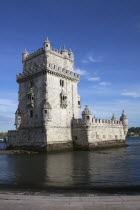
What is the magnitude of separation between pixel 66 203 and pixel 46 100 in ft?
94.1

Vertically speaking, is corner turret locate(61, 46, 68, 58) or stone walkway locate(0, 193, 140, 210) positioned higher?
corner turret locate(61, 46, 68, 58)

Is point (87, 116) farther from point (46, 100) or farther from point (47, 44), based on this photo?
point (47, 44)

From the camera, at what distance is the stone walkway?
696 cm

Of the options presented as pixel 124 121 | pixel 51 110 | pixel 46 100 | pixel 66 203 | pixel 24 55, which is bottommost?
pixel 66 203

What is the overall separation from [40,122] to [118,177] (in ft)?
75.8

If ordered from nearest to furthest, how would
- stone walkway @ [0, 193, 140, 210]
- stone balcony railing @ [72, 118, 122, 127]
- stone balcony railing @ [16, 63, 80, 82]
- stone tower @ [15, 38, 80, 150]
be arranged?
stone walkway @ [0, 193, 140, 210] < stone tower @ [15, 38, 80, 150] < stone balcony railing @ [16, 63, 80, 82] < stone balcony railing @ [72, 118, 122, 127]

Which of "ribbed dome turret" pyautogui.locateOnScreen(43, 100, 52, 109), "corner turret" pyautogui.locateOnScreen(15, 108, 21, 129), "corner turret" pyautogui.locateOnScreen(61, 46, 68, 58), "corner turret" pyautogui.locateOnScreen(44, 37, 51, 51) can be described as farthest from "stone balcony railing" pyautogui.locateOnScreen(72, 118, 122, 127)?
"corner turret" pyautogui.locateOnScreen(44, 37, 51, 51)

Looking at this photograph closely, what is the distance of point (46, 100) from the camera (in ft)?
117

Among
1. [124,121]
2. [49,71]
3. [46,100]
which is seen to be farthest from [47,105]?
[124,121]

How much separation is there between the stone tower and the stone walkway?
85.9 feet

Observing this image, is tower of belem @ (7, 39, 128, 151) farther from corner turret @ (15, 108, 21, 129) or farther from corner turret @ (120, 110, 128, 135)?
corner turret @ (120, 110, 128, 135)

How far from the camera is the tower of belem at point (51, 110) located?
117 feet

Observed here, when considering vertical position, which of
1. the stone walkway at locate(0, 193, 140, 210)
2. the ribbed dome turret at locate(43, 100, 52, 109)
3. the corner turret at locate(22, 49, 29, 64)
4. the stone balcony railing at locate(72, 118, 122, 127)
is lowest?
the stone walkway at locate(0, 193, 140, 210)

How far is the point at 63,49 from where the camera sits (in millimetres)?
42938
